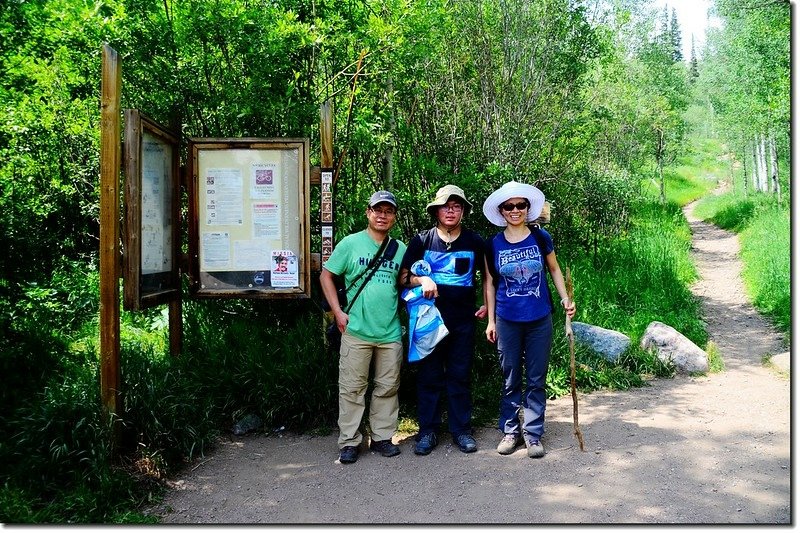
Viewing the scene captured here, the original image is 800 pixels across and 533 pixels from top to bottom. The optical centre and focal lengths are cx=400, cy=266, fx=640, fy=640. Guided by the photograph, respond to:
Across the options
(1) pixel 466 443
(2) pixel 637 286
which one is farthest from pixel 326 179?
(2) pixel 637 286

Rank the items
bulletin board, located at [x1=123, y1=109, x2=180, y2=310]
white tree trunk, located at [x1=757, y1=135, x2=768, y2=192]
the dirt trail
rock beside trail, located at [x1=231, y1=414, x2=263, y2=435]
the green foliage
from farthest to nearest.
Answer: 1. white tree trunk, located at [x1=757, y1=135, x2=768, y2=192]
2. the green foliage
3. rock beside trail, located at [x1=231, y1=414, x2=263, y2=435]
4. bulletin board, located at [x1=123, y1=109, x2=180, y2=310]
5. the dirt trail

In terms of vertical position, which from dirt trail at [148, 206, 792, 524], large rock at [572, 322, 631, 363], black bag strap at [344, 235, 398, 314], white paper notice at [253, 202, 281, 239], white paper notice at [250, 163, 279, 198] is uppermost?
white paper notice at [250, 163, 279, 198]

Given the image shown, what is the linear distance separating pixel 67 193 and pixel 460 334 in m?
5.44

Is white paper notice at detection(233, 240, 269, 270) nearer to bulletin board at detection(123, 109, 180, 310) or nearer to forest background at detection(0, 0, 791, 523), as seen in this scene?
bulletin board at detection(123, 109, 180, 310)

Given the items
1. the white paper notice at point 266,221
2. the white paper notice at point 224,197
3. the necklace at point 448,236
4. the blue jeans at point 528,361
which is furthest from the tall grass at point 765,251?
the white paper notice at point 224,197

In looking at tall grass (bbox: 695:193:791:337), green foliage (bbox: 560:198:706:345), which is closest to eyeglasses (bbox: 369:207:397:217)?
green foliage (bbox: 560:198:706:345)

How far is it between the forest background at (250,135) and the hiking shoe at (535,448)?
734 mm

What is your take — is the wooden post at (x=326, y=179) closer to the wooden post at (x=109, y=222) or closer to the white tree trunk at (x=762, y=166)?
the wooden post at (x=109, y=222)

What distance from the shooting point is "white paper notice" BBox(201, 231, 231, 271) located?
5.31 m

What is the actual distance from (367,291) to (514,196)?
1254 mm

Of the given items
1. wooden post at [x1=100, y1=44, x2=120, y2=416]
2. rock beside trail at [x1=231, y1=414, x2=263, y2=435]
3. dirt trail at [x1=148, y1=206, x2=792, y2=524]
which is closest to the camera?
dirt trail at [x1=148, y1=206, x2=792, y2=524]

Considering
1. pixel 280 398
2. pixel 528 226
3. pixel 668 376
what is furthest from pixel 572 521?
pixel 668 376

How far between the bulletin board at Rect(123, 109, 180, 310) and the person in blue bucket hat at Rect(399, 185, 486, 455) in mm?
1880

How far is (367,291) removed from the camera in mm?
4648
